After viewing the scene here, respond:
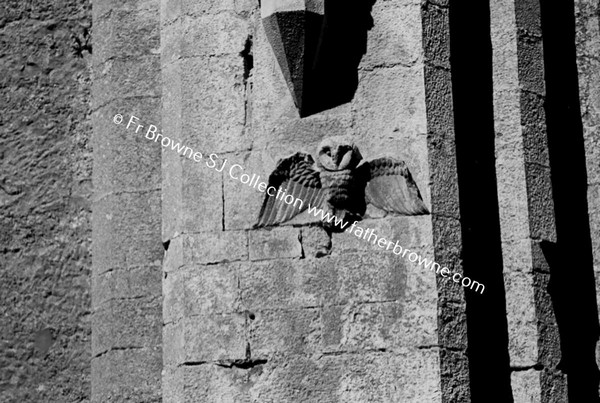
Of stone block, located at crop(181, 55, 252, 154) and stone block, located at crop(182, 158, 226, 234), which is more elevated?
stone block, located at crop(181, 55, 252, 154)

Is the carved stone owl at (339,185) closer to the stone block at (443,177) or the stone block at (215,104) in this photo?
the stone block at (443,177)

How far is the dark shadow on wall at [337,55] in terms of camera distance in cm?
537

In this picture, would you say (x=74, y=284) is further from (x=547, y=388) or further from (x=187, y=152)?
(x=547, y=388)

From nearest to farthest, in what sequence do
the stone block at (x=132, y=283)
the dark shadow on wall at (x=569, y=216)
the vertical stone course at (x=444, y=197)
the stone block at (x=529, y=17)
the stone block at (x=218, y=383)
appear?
the vertical stone course at (x=444, y=197), the stone block at (x=218, y=383), the dark shadow on wall at (x=569, y=216), the stone block at (x=529, y=17), the stone block at (x=132, y=283)

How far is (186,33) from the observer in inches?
220

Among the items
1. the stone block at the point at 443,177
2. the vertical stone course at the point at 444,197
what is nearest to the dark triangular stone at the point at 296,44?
the vertical stone course at the point at 444,197

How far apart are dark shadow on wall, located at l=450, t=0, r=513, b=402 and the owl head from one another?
1.41ft

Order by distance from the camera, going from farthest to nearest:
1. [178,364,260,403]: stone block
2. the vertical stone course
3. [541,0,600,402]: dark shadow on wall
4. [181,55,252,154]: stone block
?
[541,0,600,402]: dark shadow on wall, [181,55,252,154]: stone block, [178,364,260,403]: stone block, the vertical stone course

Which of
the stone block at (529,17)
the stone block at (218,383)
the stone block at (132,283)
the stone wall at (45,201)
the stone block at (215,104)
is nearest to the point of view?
the stone block at (218,383)

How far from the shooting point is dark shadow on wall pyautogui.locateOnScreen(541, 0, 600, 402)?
5770 mm

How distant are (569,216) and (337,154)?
4.20 feet

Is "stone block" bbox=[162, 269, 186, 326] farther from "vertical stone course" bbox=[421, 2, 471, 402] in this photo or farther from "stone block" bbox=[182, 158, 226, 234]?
"vertical stone course" bbox=[421, 2, 471, 402]

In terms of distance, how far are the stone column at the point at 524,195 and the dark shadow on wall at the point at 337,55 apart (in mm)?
690

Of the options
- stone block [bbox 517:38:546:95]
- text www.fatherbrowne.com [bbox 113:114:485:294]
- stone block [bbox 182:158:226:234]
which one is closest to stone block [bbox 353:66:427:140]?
text www.fatherbrowne.com [bbox 113:114:485:294]
